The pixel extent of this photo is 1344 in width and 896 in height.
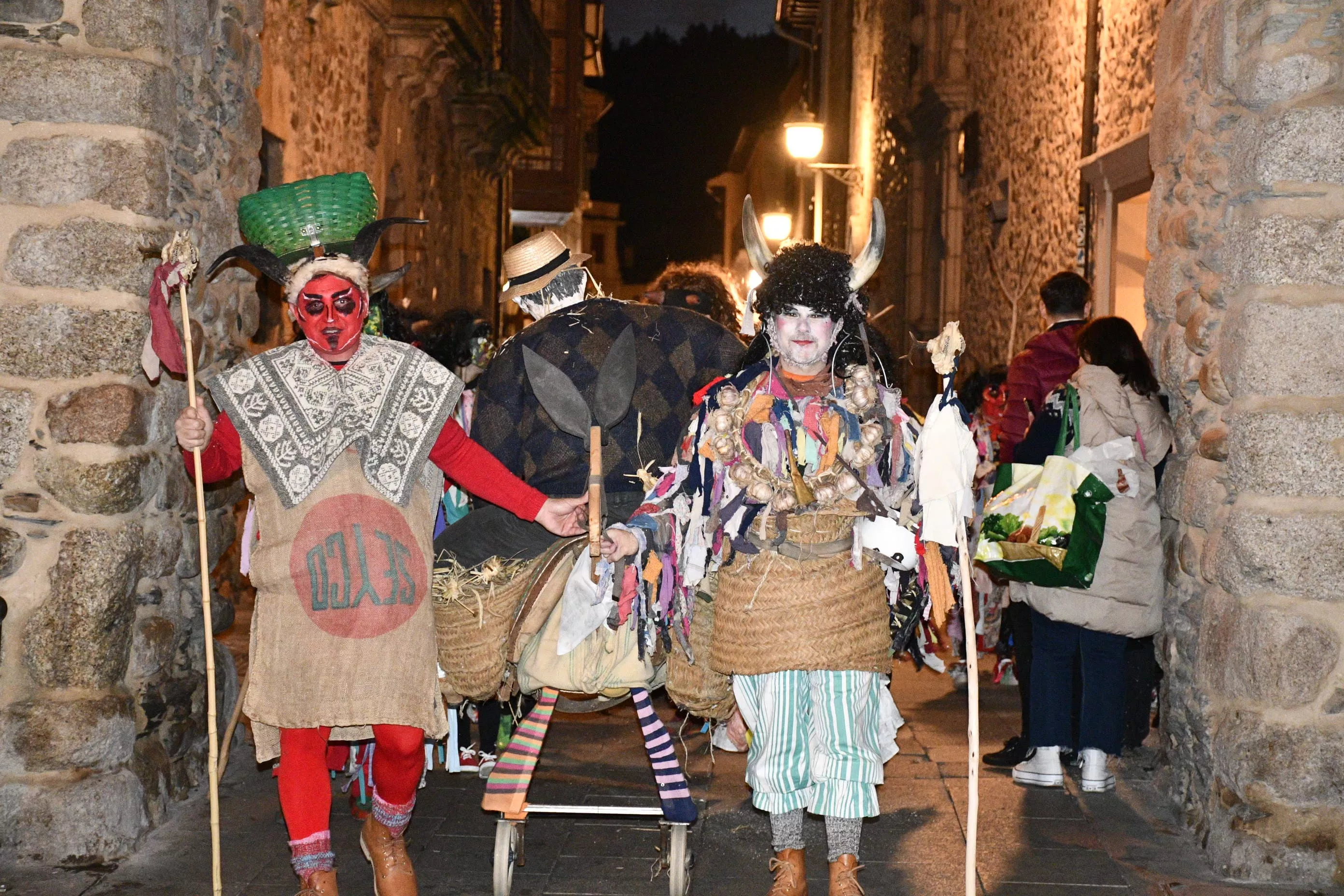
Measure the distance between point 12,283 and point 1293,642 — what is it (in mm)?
4102

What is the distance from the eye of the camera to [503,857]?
400 cm

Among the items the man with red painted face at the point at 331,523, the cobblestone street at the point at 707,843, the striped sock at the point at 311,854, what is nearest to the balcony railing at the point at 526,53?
the cobblestone street at the point at 707,843

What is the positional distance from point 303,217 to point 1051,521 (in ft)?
9.38

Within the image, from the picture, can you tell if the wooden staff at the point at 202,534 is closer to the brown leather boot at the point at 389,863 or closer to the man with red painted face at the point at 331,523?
the man with red painted face at the point at 331,523

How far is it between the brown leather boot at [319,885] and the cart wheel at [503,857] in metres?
0.49

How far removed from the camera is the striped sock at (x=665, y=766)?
13.3ft

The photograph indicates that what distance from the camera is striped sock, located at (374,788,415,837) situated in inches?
151

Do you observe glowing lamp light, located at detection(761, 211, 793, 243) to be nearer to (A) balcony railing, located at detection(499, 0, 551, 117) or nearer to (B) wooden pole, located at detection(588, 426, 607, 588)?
(A) balcony railing, located at detection(499, 0, 551, 117)

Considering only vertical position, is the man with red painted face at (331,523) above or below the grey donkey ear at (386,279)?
below

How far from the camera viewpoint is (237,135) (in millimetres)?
5258

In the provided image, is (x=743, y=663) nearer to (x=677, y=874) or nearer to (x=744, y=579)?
(x=744, y=579)

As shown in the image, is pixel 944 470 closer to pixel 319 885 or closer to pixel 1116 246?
pixel 319 885

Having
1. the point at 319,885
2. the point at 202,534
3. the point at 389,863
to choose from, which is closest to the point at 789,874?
the point at 389,863

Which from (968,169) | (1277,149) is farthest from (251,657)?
(968,169)
